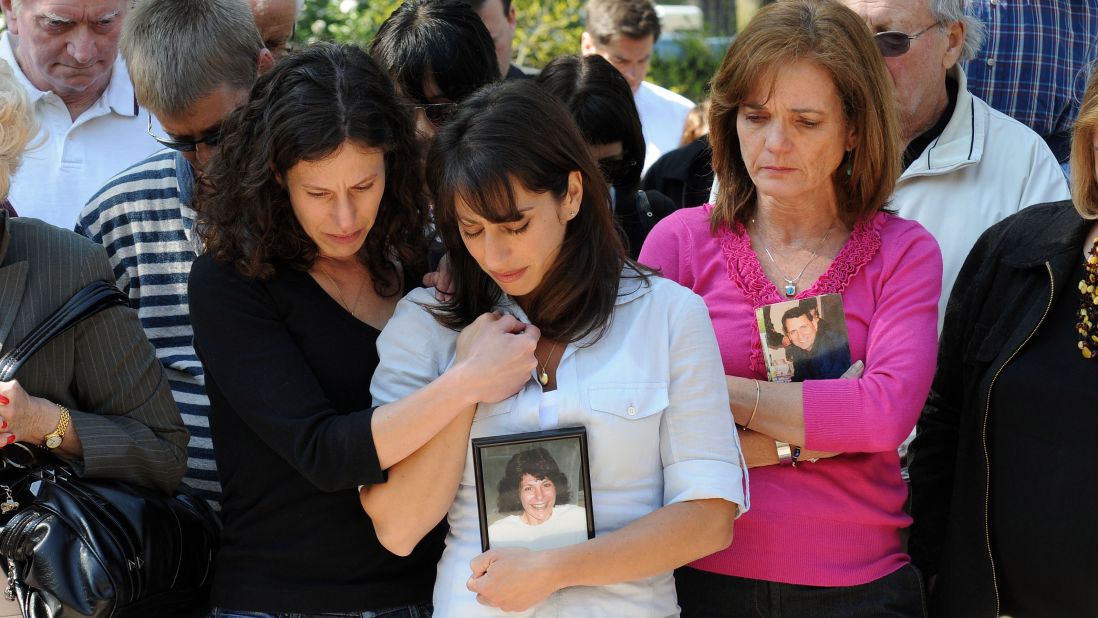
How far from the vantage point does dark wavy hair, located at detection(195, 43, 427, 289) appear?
252cm

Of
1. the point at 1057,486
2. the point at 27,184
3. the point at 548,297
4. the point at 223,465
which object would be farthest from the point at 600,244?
the point at 27,184

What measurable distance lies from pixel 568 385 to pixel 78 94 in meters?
2.67

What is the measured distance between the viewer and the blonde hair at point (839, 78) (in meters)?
2.71

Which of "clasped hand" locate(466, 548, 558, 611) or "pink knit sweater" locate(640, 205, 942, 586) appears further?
"pink knit sweater" locate(640, 205, 942, 586)

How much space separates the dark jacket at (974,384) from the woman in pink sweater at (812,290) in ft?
0.53

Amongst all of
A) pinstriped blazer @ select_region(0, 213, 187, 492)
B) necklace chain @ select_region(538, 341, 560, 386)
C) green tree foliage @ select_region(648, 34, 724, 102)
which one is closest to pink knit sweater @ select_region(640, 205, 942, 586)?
necklace chain @ select_region(538, 341, 560, 386)

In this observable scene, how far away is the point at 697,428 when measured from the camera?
2.32m

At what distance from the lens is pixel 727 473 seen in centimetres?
231

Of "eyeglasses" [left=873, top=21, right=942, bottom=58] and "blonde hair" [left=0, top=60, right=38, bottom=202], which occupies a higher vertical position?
"blonde hair" [left=0, top=60, right=38, bottom=202]

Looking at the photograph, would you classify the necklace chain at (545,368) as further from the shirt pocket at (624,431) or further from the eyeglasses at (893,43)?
the eyeglasses at (893,43)

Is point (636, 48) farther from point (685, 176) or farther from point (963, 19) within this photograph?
point (963, 19)

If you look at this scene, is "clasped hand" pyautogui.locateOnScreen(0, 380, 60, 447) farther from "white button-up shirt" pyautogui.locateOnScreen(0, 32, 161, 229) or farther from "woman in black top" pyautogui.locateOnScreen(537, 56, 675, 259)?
"woman in black top" pyautogui.locateOnScreen(537, 56, 675, 259)

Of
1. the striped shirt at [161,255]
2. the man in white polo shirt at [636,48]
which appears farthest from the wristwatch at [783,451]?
the man in white polo shirt at [636,48]

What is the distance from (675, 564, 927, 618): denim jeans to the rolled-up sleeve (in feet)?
1.10
